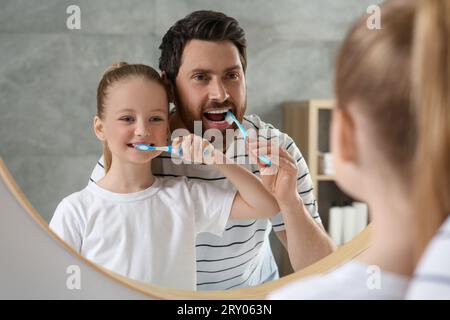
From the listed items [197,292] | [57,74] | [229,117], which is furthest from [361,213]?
[197,292]

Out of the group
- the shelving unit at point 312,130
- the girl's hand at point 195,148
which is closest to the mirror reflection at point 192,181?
the girl's hand at point 195,148

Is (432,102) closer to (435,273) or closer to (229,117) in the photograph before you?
(435,273)

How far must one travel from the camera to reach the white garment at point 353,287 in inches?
11.7

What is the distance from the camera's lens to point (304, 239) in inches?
26.6

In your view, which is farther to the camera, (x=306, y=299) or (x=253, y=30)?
(x=253, y=30)

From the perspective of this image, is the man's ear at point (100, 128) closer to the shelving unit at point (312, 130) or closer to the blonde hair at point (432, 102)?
the blonde hair at point (432, 102)

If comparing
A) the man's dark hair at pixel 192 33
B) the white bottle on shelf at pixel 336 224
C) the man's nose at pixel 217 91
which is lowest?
the white bottle on shelf at pixel 336 224

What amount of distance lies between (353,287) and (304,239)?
0.38 metres

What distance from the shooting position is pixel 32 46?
1295 millimetres

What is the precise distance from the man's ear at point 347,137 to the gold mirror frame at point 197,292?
0.78 feet

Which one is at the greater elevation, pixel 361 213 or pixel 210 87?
pixel 210 87

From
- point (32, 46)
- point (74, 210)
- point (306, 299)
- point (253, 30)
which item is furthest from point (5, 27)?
point (306, 299)

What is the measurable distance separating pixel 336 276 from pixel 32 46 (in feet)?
3.77
